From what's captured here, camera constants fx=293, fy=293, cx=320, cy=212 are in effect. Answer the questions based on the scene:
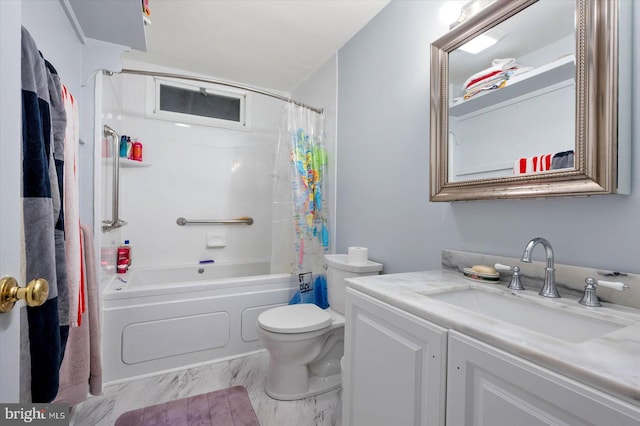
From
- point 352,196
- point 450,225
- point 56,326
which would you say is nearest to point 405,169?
point 450,225

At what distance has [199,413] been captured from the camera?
1585 millimetres

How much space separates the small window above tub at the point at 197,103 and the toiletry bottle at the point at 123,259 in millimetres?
1232

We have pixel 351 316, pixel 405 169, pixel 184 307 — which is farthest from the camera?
pixel 184 307

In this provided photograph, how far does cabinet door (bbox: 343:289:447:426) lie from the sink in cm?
23

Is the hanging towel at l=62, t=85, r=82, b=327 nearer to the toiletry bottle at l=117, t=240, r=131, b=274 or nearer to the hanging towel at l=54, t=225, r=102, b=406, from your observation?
the hanging towel at l=54, t=225, r=102, b=406

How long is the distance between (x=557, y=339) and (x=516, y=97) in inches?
36.1

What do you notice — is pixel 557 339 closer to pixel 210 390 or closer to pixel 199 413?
pixel 199 413

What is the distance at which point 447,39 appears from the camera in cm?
139

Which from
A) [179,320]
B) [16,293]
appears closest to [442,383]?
[16,293]

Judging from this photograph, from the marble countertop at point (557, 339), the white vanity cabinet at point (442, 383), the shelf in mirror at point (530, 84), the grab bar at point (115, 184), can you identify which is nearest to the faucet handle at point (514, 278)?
the marble countertop at point (557, 339)

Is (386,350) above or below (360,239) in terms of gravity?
below

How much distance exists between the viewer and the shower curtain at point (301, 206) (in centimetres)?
230

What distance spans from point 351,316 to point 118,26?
5.91 feet

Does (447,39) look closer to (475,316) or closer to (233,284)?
(475,316)
